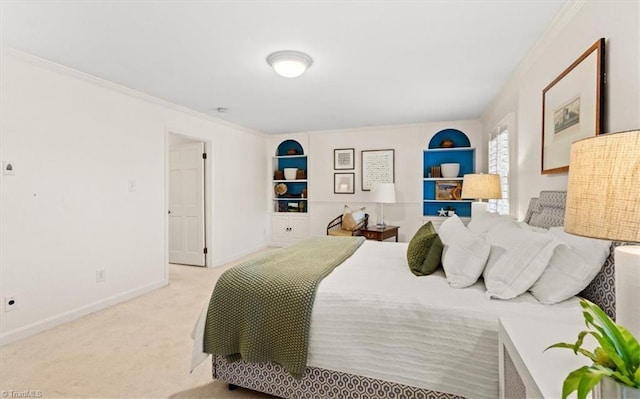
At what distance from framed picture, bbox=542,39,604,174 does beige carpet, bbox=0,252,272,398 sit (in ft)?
7.88

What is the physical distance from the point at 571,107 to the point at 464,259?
3.84 feet

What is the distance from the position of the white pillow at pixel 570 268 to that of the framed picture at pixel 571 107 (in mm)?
663

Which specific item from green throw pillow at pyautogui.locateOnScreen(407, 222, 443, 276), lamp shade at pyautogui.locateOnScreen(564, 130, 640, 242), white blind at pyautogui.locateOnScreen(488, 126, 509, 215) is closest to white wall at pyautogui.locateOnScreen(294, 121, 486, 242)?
white blind at pyautogui.locateOnScreen(488, 126, 509, 215)

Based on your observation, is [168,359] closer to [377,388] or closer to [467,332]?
[377,388]

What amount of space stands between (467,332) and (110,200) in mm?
3438

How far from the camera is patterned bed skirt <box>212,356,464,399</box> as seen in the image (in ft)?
4.95

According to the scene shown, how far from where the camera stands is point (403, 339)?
58.3 inches

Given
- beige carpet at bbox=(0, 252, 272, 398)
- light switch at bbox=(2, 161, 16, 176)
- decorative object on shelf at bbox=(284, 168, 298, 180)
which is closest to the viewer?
beige carpet at bbox=(0, 252, 272, 398)

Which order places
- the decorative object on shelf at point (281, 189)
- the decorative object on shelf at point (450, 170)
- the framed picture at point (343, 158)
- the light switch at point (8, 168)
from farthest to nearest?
1. the decorative object on shelf at point (281, 189)
2. the framed picture at point (343, 158)
3. the decorative object on shelf at point (450, 170)
4. the light switch at point (8, 168)

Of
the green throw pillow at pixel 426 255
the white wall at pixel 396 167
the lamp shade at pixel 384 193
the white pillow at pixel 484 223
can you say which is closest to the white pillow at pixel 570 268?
the green throw pillow at pixel 426 255

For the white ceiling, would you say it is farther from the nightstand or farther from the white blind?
the nightstand

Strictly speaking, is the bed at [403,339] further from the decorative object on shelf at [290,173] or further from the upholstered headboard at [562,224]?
the decorative object on shelf at [290,173]

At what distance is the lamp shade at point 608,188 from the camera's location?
2.52ft

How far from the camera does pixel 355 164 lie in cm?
578
